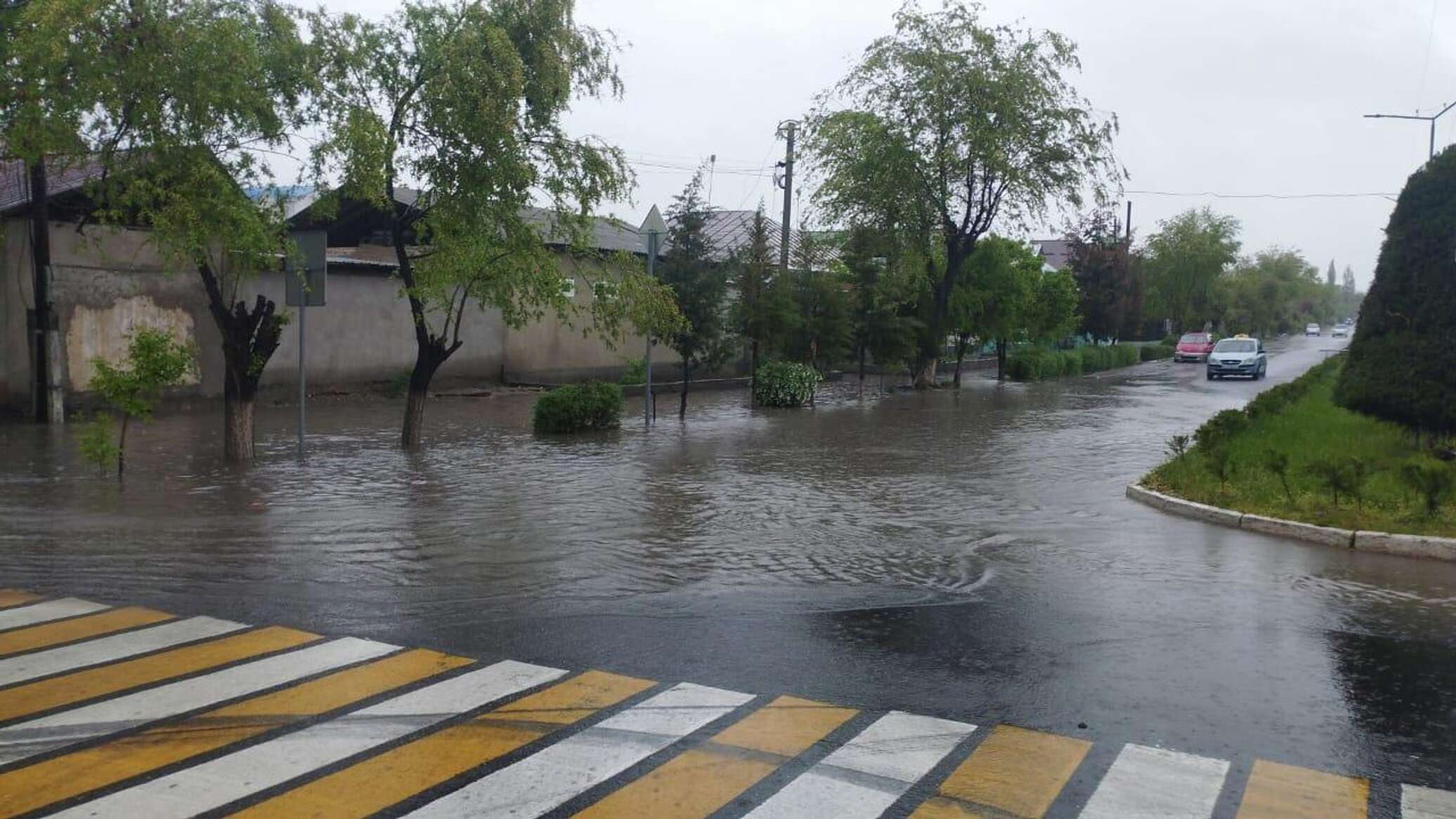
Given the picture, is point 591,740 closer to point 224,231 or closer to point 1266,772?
point 1266,772

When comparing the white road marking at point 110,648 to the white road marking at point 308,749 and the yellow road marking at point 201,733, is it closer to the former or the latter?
the yellow road marking at point 201,733

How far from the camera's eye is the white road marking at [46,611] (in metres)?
7.38

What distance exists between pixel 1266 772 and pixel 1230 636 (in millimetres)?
2492

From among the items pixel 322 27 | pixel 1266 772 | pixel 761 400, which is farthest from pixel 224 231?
pixel 761 400

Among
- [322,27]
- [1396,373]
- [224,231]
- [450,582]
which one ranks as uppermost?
[322,27]

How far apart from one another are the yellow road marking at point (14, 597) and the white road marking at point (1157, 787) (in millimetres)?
6922

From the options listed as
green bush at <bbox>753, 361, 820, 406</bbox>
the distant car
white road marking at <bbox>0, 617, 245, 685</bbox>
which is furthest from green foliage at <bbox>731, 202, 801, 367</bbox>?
the distant car

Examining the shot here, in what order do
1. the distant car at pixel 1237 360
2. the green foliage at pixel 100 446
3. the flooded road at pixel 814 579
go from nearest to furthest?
the flooded road at pixel 814 579
the green foliage at pixel 100 446
the distant car at pixel 1237 360

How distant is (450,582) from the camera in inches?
343

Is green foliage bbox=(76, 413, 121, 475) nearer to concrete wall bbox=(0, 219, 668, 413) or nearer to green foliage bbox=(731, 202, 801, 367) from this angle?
concrete wall bbox=(0, 219, 668, 413)

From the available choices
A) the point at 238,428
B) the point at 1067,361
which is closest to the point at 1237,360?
the point at 1067,361

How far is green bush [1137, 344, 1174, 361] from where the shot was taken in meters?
66.4

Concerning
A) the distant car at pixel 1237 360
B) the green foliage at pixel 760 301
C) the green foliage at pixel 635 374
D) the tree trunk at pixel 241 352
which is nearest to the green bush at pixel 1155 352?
the distant car at pixel 1237 360

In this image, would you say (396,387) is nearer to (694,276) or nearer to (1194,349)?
(694,276)
